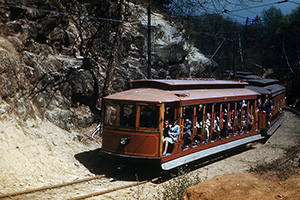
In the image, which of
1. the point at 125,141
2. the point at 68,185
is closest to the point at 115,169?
the point at 125,141

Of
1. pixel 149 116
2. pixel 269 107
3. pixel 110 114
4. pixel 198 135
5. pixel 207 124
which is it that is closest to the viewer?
pixel 149 116

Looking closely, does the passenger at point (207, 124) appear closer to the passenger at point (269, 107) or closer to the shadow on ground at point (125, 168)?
the shadow on ground at point (125, 168)

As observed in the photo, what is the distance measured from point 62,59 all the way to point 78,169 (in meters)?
7.34

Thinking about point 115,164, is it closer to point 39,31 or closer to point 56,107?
point 56,107

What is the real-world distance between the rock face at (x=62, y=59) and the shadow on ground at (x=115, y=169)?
2353 millimetres

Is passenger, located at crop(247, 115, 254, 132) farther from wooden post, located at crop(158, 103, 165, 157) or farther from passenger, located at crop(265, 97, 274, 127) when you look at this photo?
wooden post, located at crop(158, 103, 165, 157)

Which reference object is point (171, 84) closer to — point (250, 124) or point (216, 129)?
point (216, 129)

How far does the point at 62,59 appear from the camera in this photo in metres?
16.3

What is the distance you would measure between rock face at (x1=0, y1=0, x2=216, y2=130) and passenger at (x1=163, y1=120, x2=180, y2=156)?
5595 mm

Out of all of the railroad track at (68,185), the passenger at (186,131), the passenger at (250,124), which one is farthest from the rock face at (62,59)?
the passenger at (250,124)

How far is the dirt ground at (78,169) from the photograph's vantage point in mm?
7336

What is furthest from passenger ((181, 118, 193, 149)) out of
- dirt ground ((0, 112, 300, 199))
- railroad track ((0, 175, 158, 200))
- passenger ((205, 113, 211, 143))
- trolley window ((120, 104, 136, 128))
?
trolley window ((120, 104, 136, 128))

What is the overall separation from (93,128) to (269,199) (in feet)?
34.5

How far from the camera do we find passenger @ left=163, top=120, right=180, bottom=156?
10.2 m
